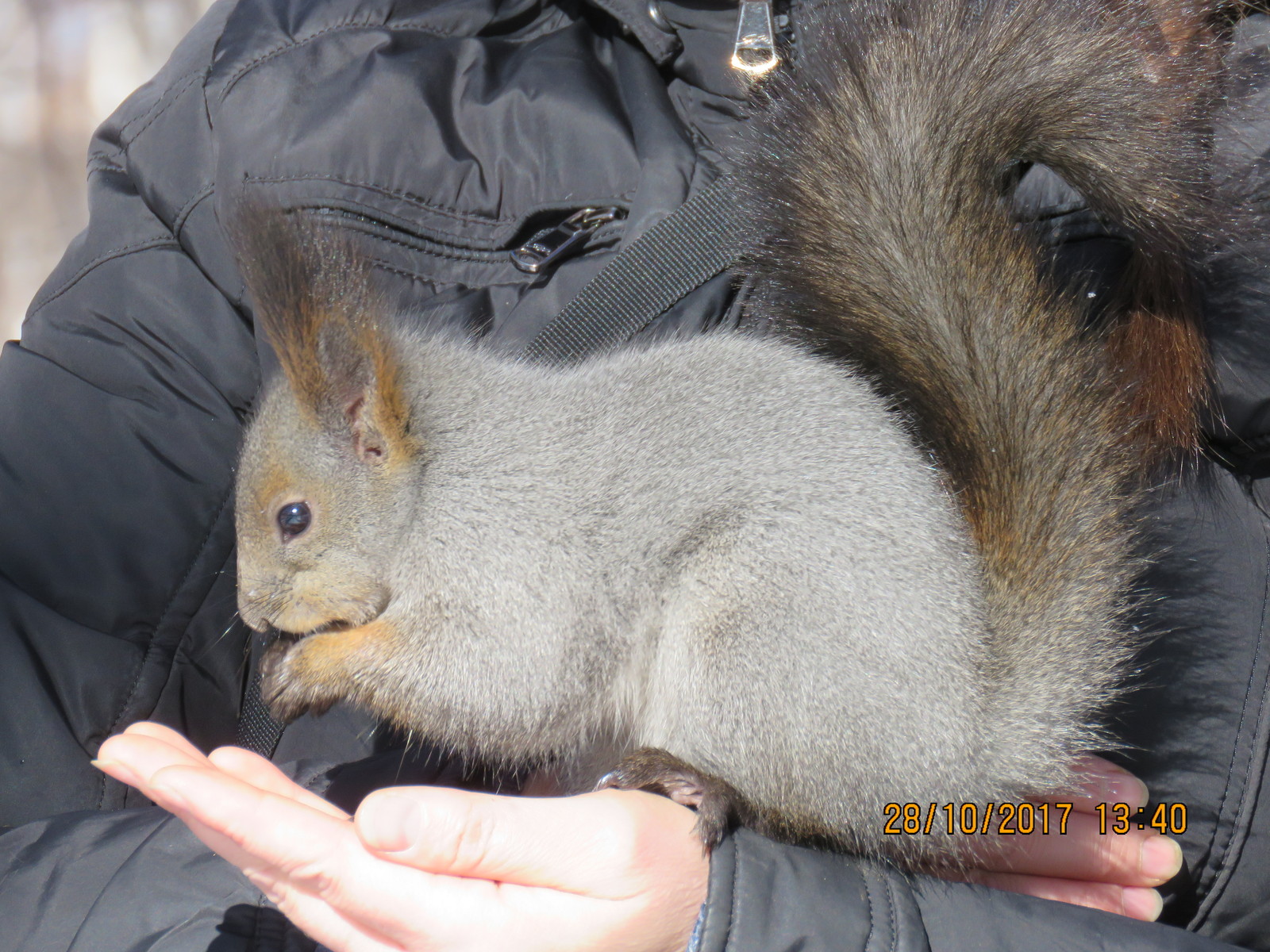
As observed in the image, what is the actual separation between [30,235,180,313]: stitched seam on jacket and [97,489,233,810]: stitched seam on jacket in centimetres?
40

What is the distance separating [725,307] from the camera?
1384 millimetres

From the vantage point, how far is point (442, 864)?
83cm

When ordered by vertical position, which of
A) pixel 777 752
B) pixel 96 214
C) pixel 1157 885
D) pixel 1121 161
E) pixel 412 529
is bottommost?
pixel 1157 885

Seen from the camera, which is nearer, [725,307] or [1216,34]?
[1216,34]

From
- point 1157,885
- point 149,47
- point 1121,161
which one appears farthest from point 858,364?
point 149,47

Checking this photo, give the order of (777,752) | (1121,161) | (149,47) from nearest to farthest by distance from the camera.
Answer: (1121,161) → (777,752) → (149,47)

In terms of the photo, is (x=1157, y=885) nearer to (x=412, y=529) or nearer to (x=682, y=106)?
(x=412, y=529)

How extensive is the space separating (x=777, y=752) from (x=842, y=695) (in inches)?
4.0

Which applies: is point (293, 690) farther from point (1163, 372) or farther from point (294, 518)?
point (1163, 372)

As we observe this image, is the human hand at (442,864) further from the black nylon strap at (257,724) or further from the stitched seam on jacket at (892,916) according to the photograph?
the black nylon strap at (257,724)

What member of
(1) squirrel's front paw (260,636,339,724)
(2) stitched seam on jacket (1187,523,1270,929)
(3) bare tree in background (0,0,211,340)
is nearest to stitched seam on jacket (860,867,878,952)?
(2) stitched seam on jacket (1187,523,1270,929)

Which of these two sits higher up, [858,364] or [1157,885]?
[858,364]

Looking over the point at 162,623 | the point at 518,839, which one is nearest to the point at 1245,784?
the point at 518,839

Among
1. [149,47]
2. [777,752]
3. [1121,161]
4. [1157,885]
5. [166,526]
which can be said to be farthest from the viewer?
[149,47]
